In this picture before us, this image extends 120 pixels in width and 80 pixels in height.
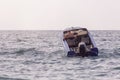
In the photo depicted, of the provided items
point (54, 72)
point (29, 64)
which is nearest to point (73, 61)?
point (29, 64)

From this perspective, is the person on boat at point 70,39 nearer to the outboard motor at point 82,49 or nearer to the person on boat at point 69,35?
the person on boat at point 69,35

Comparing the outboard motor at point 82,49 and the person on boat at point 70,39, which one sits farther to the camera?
the person on boat at point 70,39

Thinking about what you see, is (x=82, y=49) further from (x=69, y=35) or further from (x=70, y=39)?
(x=69, y=35)

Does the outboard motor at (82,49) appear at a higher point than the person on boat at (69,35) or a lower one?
lower

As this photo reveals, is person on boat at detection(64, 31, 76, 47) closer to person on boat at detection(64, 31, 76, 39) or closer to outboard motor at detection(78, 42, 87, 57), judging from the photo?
person on boat at detection(64, 31, 76, 39)

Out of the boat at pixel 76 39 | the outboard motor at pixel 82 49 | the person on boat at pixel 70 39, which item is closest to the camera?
the outboard motor at pixel 82 49

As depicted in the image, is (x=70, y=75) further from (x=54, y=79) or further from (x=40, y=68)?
(x=40, y=68)

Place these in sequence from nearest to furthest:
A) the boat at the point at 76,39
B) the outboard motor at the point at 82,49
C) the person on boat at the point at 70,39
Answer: the outboard motor at the point at 82,49
the boat at the point at 76,39
the person on boat at the point at 70,39

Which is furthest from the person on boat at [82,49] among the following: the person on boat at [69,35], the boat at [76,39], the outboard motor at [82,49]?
the person on boat at [69,35]

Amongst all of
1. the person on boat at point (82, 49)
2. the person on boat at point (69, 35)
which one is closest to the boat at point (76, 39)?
the person on boat at point (69, 35)

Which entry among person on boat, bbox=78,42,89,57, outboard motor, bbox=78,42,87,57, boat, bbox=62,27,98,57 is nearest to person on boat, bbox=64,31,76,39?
boat, bbox=62,27,98,57

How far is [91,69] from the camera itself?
2472 cm

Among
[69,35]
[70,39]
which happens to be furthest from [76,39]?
[69,35]

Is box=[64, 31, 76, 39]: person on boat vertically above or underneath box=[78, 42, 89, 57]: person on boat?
above
